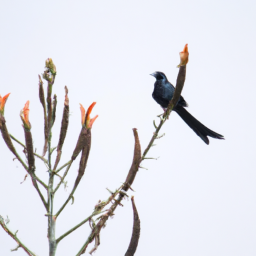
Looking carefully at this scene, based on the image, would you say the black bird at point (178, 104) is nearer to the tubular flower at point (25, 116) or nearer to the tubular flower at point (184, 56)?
the tubular flower at point (184, 56)

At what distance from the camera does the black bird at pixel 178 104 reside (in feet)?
21.1

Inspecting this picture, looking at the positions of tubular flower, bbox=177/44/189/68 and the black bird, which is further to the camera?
the black bird

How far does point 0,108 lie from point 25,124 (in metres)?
0.27

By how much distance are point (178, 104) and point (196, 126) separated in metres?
0.87

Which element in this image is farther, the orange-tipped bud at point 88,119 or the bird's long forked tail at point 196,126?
the bird's long forked tail at point 196,126

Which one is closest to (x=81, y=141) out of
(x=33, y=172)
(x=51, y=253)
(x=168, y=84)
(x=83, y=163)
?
(x=83, y=163)

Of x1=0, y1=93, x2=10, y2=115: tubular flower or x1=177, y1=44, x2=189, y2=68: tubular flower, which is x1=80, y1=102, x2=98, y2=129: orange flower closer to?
x1=0, y1=93, x2=10, y2=115: tubular flower

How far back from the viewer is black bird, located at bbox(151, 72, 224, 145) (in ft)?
21.1

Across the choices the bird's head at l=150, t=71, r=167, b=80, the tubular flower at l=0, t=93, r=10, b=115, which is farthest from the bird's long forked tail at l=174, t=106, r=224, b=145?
the tubular flower at l=0, t=93, r=10, b=115

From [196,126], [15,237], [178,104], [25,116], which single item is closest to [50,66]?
[25,116]

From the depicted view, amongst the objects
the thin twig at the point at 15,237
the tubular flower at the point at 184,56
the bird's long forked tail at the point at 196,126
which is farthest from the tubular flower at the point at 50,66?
the bird's long forked tail at the point at 196,126

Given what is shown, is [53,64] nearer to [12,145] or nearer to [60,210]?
[12,145]

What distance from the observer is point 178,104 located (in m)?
7.75

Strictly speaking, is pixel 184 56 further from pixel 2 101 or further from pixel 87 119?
pixel 2 101
